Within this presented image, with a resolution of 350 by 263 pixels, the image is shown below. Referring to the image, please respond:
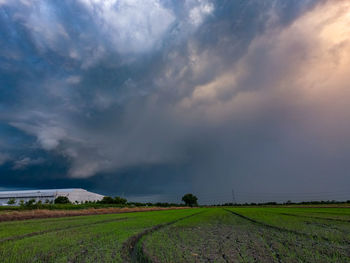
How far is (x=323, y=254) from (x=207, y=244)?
7.73 ft

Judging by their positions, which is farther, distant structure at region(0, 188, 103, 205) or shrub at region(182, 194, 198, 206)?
shrub at region(182, 194, 198, 206)

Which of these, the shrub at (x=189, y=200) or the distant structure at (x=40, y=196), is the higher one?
the distant structure at (x=40, y=196)

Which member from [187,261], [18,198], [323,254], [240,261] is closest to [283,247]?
[323,254]

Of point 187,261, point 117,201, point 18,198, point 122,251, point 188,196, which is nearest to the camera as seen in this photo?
point 187,261

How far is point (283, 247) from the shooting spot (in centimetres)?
→ 427

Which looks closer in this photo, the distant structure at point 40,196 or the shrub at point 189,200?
the distant structure at point 40,196

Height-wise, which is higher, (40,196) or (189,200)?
(40,196)

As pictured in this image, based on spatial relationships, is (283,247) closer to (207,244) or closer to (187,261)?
(207,244)

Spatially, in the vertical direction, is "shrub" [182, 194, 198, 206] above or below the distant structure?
below

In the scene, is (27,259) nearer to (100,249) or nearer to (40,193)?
(100,249)

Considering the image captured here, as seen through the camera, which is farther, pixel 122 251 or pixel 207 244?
pixel 207 244

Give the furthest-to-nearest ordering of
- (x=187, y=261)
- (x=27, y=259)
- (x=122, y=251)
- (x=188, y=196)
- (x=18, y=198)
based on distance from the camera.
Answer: (x=188, y=196), (x=18, y=198), (x=122, y=251), (x=27, y=259), (x=187, y=261)

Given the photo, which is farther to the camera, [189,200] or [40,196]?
[189,200]

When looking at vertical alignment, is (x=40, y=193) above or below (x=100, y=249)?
above
